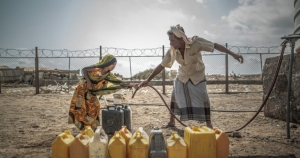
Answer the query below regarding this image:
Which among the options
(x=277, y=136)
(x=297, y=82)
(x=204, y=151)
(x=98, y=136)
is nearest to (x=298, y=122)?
→ (x=297, y=82)

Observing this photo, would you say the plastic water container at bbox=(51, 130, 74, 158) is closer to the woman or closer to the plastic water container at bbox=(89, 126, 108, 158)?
the plastic water container at bbox=(89, 126, 108, 158)

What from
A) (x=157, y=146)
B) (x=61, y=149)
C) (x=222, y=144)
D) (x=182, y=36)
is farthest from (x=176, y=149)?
(x=182, y=36)

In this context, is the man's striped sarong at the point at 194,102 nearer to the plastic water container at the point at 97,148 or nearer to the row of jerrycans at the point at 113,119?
the row of jerrycans at the point at 113,119

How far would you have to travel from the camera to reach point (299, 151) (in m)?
2.86

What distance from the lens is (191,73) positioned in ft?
11.9

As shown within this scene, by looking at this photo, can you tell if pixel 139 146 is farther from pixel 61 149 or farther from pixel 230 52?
pixel 230 52

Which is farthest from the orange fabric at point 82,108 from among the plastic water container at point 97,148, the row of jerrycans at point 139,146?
the plastic water container at point 97,148

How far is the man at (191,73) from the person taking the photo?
3492 millimetres

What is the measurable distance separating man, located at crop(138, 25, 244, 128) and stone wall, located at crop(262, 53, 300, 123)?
1.50 metres

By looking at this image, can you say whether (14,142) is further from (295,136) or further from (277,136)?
(295,136)

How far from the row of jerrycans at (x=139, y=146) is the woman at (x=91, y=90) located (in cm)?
165

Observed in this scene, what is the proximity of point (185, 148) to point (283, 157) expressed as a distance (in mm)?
1452

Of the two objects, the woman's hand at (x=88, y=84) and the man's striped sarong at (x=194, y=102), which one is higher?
the woman's hand at (x=88, y=84)

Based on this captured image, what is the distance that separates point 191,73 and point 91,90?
163 centimetres
